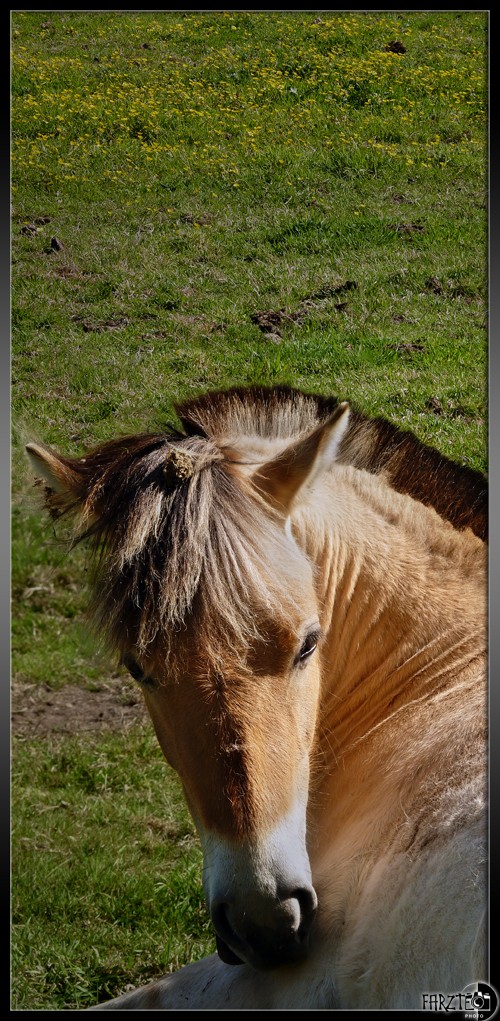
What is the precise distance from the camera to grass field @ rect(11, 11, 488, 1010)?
2.77m

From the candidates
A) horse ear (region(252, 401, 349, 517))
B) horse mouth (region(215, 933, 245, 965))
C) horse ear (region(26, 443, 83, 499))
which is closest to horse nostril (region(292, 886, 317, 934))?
horse mouth (region(215, 933, 245, 965))

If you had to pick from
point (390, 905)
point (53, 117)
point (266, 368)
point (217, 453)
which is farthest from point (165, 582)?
point (53, 117)

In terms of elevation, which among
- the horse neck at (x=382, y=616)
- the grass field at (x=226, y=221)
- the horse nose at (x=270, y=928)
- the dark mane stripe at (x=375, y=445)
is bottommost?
the horse nose at (x=270, y=928)

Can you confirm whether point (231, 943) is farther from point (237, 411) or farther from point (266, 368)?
point (266, 368)

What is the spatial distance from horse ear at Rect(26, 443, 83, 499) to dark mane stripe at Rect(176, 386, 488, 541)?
1.50 feet

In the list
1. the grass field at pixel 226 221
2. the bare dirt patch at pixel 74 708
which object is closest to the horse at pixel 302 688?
the grass field at pixel 226 221

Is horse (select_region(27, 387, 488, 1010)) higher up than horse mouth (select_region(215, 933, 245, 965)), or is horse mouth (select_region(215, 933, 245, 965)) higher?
horse (select_region(27, 387, 488, 1010))

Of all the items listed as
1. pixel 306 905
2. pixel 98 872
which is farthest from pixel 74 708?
pixel 306 905

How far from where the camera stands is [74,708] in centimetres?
421

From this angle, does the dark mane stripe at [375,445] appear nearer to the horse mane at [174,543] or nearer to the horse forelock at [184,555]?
the horse mane at [174,543]

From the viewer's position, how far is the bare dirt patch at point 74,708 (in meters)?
4.11

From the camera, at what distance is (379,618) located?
2.41 metres

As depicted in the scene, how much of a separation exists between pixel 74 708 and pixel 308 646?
A: 94.8 inches

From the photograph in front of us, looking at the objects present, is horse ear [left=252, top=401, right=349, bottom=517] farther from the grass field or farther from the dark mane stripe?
the grass field
